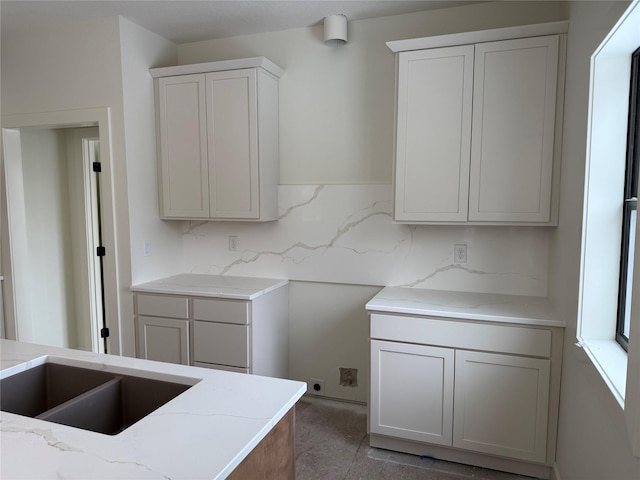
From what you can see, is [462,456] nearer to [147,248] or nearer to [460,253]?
[460,253]

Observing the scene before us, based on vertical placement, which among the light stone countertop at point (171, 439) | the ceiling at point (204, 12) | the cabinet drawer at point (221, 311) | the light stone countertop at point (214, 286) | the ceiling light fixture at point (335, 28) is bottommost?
the cabinet drawer at point (221, 311)

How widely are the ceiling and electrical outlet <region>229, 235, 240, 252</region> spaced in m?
1.49

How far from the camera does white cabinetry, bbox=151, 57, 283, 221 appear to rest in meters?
2.80

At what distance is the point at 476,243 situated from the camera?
105 inches

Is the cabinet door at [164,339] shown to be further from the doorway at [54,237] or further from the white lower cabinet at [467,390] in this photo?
the white lower cabinet at [467,390]

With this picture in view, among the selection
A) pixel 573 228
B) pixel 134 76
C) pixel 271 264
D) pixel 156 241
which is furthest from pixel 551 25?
pixel 156 241

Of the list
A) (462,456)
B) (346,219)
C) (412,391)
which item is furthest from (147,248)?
(462,456)

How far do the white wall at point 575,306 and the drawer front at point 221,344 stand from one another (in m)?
1.78

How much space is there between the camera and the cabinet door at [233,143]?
9.17ft

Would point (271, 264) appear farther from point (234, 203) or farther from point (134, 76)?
point (134, 76)

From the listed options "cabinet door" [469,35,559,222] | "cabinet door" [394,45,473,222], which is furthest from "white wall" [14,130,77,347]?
"cabinet door" [469,35,559,222]

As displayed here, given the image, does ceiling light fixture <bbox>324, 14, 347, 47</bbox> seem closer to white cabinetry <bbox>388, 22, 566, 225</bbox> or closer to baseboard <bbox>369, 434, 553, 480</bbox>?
white cabinetry <bbox>388, 22, 566, 225</bbox>

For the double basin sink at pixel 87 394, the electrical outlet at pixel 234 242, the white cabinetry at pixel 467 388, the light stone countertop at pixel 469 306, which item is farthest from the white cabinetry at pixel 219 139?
the double basin sink at pixel 87 394

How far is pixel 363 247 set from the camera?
291cm
